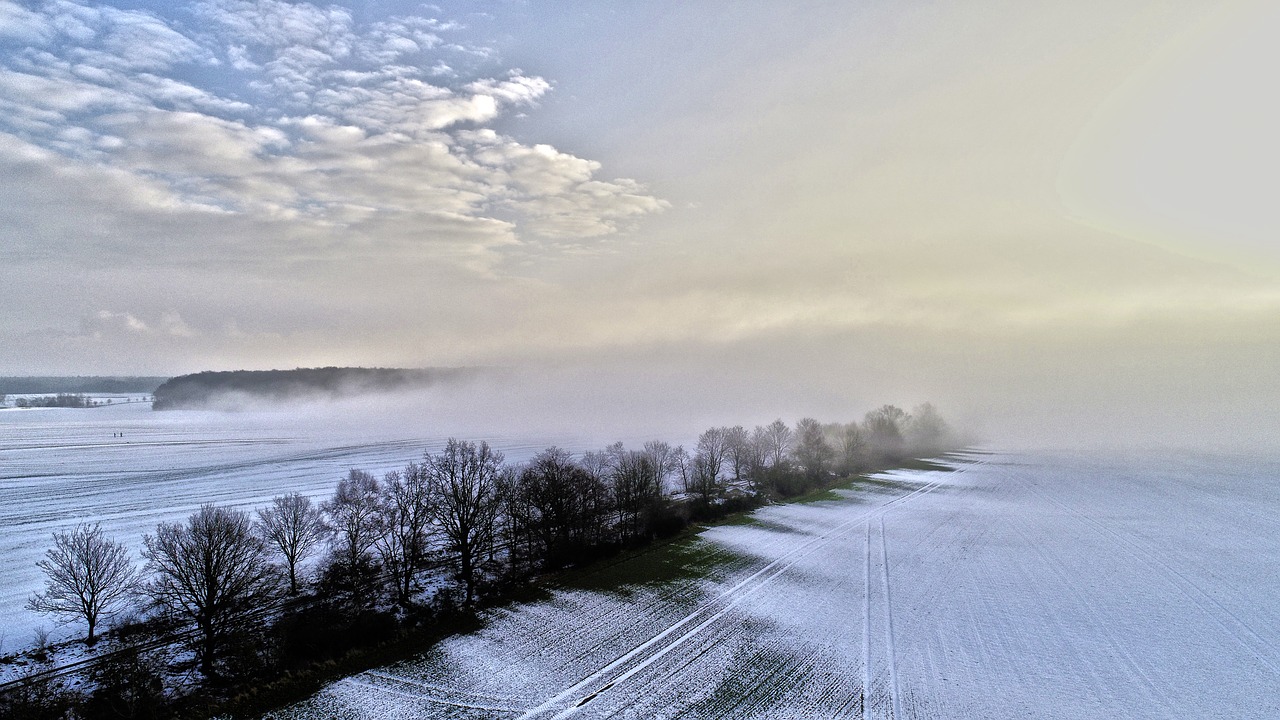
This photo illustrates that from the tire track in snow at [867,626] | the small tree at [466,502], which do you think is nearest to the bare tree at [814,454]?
the tire track in snow at [867,626]

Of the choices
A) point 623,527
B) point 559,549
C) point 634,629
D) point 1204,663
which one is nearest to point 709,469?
point 623,527

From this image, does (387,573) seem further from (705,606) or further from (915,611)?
(915,611)

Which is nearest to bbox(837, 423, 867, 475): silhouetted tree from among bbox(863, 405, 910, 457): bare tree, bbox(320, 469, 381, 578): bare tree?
bbox(863, 405, 910, 457): bare tree

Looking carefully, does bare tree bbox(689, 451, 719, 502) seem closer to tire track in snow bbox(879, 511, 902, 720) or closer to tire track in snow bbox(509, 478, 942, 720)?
tire track in snow bbox(509, 478, 942, 720)

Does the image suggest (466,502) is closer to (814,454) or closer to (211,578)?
(211,578)

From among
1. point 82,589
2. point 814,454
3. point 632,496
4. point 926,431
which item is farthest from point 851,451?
point 82,589
